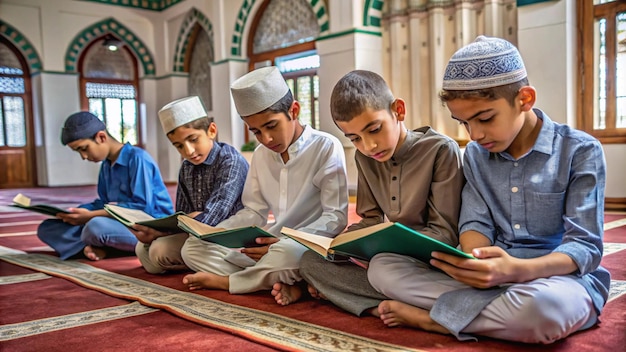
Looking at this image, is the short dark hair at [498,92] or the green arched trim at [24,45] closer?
the short dark hair at [498,92]

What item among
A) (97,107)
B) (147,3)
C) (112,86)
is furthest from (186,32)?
(97,107)

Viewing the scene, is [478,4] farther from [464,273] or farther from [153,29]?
[153,29]

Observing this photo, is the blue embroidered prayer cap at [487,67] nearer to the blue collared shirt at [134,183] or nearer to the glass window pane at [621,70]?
the blue collared shirt at [134,183]

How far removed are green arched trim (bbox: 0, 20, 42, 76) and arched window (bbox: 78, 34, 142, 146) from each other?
0.77 metres

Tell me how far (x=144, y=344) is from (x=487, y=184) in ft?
3.25

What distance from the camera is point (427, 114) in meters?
6.12

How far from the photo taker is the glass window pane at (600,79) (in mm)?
4633

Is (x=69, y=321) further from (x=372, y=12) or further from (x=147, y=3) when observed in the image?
(x=147, y=3)

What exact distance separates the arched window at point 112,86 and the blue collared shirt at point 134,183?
7.76m

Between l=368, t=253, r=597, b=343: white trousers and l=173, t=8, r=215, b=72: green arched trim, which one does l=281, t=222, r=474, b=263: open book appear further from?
l=173, t=8, r=215, b=72: green arched trim

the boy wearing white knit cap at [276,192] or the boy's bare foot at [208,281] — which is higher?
the boy wearing white knit cap at [276,192]

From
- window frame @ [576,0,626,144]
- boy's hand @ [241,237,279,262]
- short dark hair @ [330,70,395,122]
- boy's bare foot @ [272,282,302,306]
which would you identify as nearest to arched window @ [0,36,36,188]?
window frame @ [576,0,626,144]

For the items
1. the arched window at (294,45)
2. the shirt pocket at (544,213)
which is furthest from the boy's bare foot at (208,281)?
the arched window at (294,45)

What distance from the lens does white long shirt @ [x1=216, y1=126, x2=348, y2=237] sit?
191cm
